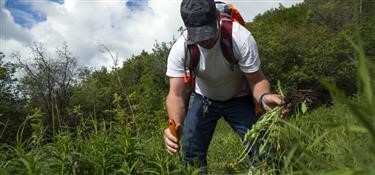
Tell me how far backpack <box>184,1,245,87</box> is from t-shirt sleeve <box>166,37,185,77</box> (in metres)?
0.04

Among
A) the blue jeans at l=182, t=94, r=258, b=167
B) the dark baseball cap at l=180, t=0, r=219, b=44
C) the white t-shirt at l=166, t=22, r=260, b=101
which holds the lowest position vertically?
the blue jeans at l=182, t=94, r=258, b=167

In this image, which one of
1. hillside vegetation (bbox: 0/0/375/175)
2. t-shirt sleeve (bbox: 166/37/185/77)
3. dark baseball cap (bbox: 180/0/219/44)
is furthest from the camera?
t-shirt sleeve (bbox: 166/37/185/77)

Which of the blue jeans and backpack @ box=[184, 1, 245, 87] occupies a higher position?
backpack @ box=[184, 1, 245, 87]

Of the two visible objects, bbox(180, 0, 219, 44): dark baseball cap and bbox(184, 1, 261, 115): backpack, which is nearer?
bbox(180, 0, 219, 44): dark baseball cap

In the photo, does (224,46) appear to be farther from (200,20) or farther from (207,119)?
(207,119)

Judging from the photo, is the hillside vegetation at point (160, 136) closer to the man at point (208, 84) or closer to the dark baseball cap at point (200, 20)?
the man at point (208, 84)

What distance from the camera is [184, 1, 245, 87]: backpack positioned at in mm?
4699

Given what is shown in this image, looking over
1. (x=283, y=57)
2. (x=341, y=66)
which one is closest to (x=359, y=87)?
(x=341, y=66)

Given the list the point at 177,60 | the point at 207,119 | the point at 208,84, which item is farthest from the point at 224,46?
the point at 207,119

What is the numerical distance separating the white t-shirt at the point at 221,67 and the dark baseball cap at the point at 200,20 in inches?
8.2

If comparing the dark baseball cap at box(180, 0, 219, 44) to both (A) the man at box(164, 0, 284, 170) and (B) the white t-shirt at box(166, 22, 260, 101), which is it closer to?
(A) the man at box(164, 0, 284, 170)

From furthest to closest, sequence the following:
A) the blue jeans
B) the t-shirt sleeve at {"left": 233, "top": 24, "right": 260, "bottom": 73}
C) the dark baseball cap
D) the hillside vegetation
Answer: the blue jeans → the t-shirt sleeve at {"left": 233, "top": 24, "right": 260, "bottom": 73} → the dark baseball cap → the hillside vegetation

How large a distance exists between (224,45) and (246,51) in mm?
186

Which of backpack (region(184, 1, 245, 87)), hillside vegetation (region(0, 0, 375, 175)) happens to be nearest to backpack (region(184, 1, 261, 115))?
backpack (region(184, 1, 245, 87))
